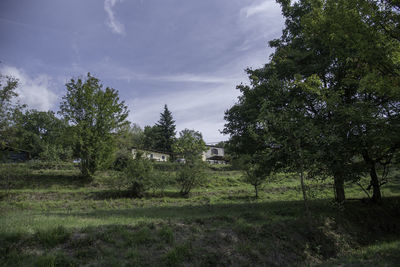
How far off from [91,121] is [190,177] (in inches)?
469

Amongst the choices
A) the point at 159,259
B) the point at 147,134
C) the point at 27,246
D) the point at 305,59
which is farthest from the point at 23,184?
the point at 147,134

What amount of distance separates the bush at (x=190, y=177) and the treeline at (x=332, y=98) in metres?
7.49

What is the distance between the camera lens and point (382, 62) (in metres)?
7.19

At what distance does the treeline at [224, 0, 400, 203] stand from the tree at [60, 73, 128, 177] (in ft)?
50.0

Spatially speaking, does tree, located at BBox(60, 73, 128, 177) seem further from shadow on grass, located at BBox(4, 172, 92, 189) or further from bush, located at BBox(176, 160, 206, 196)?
bush, located at BBox(176, 160, 206, 196)

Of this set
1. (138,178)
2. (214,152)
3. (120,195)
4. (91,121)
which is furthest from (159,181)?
(214,152)

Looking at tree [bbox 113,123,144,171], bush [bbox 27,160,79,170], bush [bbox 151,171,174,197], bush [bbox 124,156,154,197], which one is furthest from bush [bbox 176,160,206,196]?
bush [bbox 27,160,79,170]

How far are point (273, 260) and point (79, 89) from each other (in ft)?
74.7

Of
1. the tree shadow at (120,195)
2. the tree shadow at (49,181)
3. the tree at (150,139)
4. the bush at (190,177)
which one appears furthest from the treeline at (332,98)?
the tree at (150,139)

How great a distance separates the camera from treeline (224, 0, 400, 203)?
7074 mm

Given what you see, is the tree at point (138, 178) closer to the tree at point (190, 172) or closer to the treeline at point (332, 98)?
the tree at point (190, 172)

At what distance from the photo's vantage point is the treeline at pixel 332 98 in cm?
707

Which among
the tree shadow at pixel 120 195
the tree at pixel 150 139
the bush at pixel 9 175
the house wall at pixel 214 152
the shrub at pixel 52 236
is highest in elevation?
the tree at pixel 150 139

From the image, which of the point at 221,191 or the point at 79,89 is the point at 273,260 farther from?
the point at 79,89
